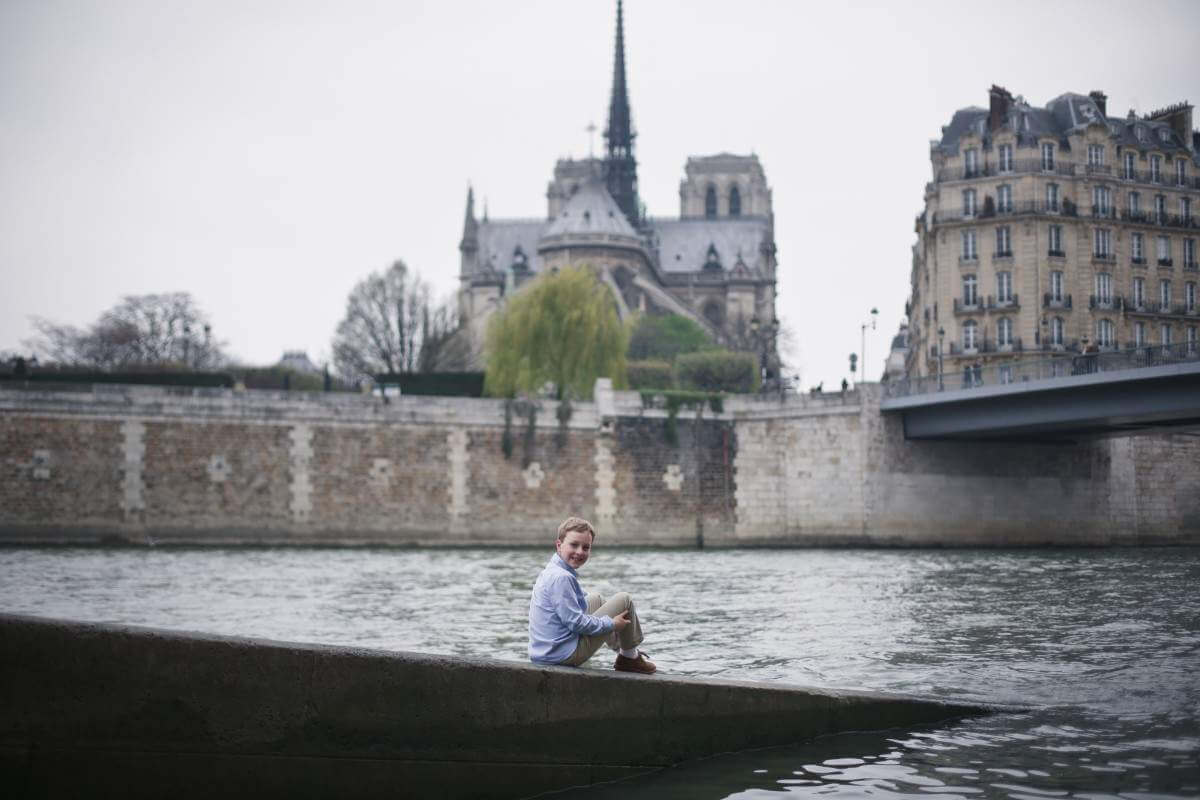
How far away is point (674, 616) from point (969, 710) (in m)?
10.5

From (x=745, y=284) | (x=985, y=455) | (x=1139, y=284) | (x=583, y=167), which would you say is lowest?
(x=985, y=455)

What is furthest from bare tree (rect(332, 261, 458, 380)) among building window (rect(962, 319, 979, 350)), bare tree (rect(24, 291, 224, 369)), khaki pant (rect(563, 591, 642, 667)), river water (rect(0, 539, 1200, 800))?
khaki pant (rect(563, 591, 642, 667))

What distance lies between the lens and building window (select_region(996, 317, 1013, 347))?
178 ft

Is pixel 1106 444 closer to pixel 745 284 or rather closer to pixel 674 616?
pixel 674 616

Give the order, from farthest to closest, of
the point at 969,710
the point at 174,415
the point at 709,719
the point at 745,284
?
the point at 745,284 → the point at 174,415 → the point at 969,710 → the point at 709,719

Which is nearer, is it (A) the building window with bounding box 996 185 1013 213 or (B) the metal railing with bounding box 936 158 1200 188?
(B) the metal railing with bounding box 936 158 1200 188

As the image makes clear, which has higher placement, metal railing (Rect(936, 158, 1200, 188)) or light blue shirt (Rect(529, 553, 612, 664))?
metal railing (Rect(936, 158, 1200, 188))

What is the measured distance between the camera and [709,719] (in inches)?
408

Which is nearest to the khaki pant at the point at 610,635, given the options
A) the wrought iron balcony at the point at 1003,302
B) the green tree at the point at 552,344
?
the green tree at the point at 552,344

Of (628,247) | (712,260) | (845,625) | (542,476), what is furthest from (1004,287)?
(712,260)

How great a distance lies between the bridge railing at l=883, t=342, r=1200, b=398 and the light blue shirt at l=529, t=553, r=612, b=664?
1002 inches

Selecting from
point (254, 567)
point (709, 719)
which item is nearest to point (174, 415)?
point (254, 567)

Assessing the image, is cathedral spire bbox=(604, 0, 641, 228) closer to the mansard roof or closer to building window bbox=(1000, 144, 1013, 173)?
the mansard roof

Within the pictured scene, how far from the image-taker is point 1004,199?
179 feet
